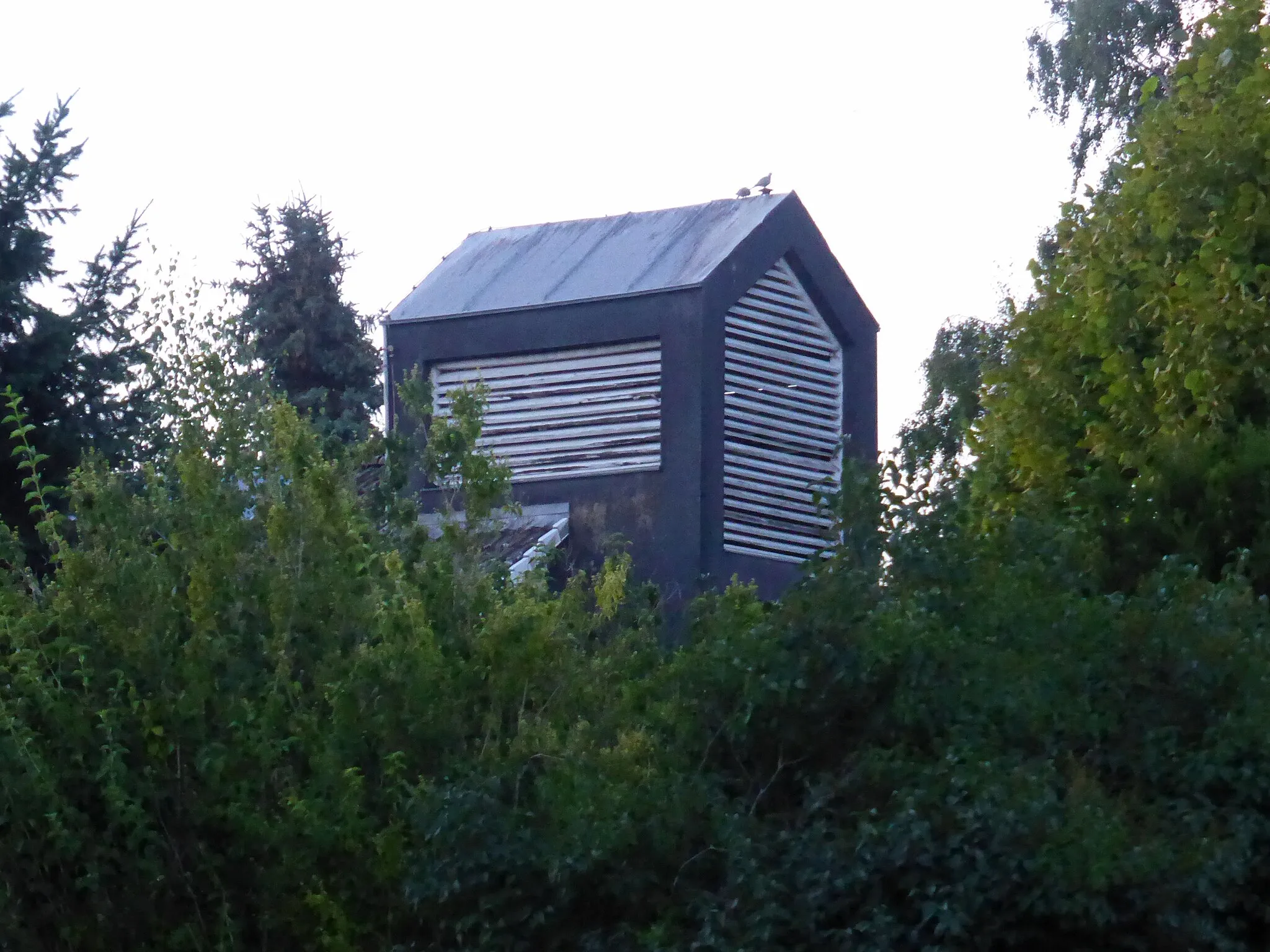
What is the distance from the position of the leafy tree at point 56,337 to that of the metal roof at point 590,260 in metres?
3.40

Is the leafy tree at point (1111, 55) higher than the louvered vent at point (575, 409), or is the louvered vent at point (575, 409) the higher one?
the leafy tree at point (1111, 55)

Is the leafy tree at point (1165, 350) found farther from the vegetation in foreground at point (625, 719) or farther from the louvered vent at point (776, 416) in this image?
the louvered vent at point (776, 416)

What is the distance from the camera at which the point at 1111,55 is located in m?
20.7

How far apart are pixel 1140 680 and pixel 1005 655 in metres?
0.45

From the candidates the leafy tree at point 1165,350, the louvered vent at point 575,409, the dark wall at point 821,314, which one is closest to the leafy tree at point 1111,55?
the dark wall at point 821,314

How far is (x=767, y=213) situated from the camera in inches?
666

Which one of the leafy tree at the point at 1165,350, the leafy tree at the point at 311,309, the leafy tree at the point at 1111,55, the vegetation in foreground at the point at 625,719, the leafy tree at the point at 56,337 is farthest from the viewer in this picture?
the leafy tree at the point at 311,309

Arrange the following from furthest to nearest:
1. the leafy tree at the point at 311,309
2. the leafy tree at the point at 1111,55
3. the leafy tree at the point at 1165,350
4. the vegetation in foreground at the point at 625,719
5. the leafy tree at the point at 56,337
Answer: the leafy tree at the point at 311,309
the leafy tree at the point at 1111,55
the leafy tree at the point at 56,337
the leafy tree at the point at 1165,350
the vegetation in foreground at the point at 625,719

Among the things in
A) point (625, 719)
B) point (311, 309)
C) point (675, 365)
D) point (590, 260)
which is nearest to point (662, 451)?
point (675, 365)

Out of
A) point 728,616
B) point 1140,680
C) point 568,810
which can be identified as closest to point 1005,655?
point 1140,680

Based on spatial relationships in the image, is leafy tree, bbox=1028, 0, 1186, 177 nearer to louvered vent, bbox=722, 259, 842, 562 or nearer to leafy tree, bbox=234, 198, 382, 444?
louvered vent, bbox=722, 259, 842, 562

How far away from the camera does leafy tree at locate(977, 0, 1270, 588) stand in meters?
7.77

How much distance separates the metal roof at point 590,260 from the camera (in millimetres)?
16734

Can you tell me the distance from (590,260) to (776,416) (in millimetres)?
2510
